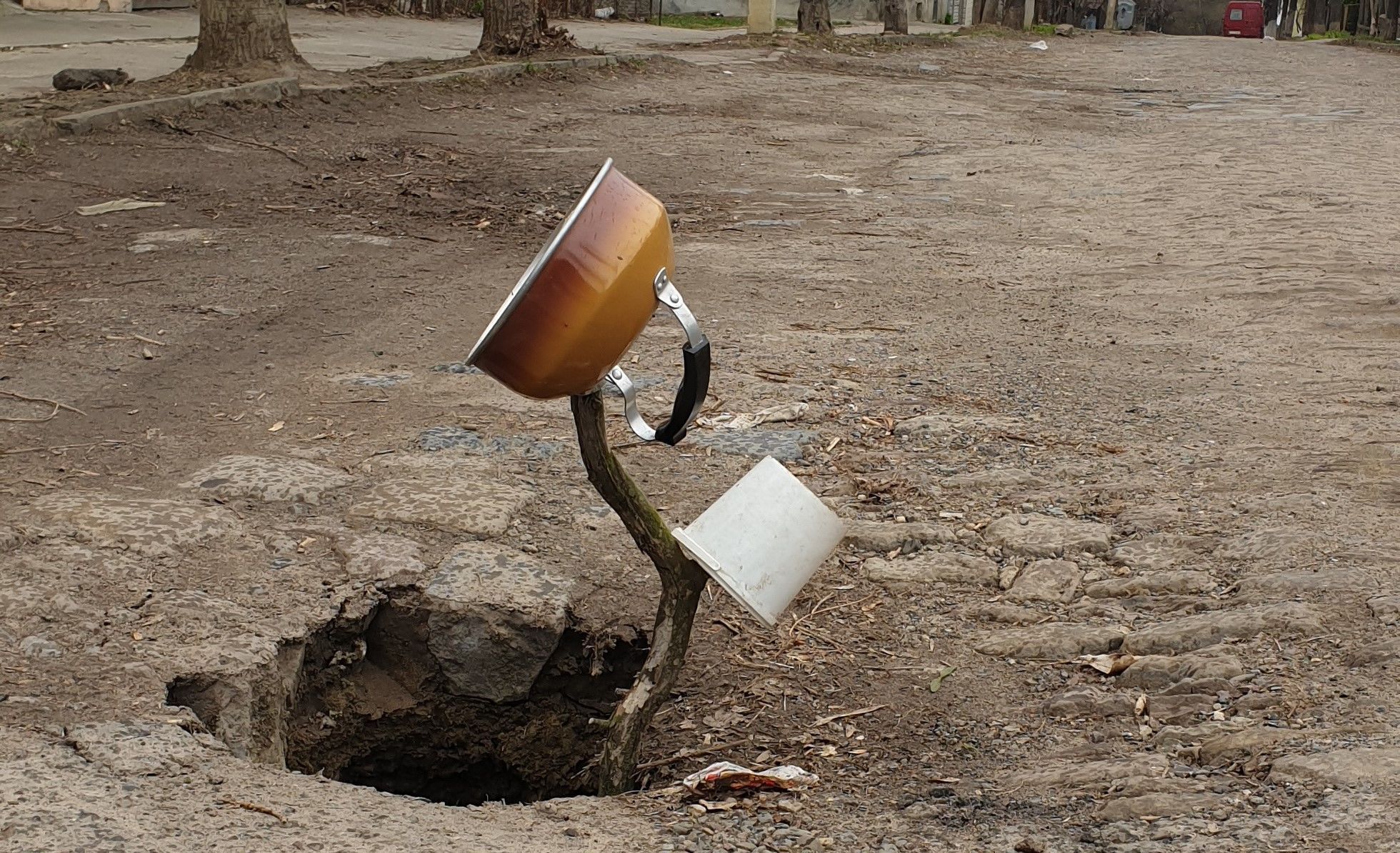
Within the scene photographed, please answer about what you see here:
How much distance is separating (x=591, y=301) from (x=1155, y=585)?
1339 mm

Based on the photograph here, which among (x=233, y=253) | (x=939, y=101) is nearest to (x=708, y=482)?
(x=233, y=253)

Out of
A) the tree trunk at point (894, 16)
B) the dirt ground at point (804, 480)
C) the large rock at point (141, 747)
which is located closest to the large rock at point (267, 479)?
the dirt ground at point (804, 480)

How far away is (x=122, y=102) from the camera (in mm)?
7141

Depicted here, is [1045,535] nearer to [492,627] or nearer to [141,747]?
[492,627]

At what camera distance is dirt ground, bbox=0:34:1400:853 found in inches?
76.3

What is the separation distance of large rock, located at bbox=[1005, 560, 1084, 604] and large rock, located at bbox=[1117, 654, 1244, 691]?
1.04 feet

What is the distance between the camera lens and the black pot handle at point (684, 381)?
1920mm

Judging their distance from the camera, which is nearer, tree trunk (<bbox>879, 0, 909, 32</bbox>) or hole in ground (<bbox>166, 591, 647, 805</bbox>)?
hole in ground (<bbox>166, 591, 647, 805</bbox>)

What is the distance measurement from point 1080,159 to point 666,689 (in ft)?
21.5

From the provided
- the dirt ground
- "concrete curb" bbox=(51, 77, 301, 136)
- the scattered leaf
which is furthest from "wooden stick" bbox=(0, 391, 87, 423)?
"concrete curb" bbox=(51, 77, 301, 136)

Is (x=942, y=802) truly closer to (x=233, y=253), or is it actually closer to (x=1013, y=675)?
(x=1013, y=675)

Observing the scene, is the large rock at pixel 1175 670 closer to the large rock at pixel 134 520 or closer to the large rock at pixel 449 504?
the large rock at pixel 449 504

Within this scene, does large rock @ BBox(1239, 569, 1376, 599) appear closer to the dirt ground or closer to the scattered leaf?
the dirt ground

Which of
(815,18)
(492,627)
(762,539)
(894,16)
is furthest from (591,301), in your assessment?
(894,16)
